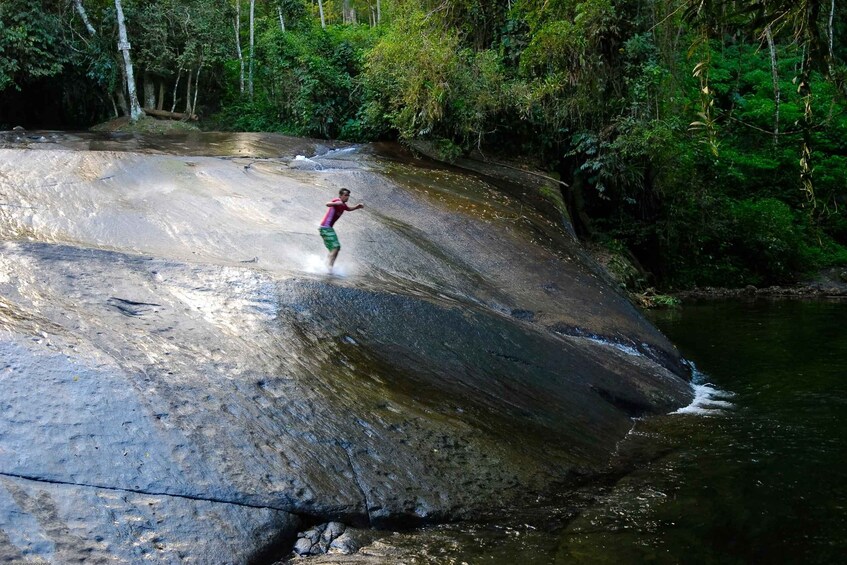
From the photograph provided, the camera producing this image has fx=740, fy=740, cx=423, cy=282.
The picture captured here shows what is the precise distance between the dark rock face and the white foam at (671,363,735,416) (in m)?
0.21

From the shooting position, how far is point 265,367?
605 centimetres

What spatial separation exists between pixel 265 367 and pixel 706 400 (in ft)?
19.6

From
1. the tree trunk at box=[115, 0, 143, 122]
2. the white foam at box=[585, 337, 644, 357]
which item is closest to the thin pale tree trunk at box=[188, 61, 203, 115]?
the tree trunk at box=[115, 0, 143, 122]

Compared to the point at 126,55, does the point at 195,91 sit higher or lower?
lower

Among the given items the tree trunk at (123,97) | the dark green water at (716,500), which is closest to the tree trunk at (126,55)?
the tree trunk at (123,97)

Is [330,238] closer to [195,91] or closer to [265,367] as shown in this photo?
[265,367]

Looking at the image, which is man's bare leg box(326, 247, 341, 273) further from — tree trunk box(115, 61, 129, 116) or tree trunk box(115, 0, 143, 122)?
tree trunk box(115, 61, 129, 116)

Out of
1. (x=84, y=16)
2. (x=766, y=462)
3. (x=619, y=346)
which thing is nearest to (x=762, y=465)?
(x=766, y=462)

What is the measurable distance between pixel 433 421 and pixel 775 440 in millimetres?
3773

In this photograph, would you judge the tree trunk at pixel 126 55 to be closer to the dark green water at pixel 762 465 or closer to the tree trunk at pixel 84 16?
the tree trunk at pixel 84 16

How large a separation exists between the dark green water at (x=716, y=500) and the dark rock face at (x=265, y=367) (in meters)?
0.36

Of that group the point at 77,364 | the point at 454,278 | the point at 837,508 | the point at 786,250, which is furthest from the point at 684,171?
the point at 77,364

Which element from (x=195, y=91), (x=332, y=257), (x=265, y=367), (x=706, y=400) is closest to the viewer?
(x=265, y=367)

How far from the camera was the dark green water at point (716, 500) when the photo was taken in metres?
5.00
